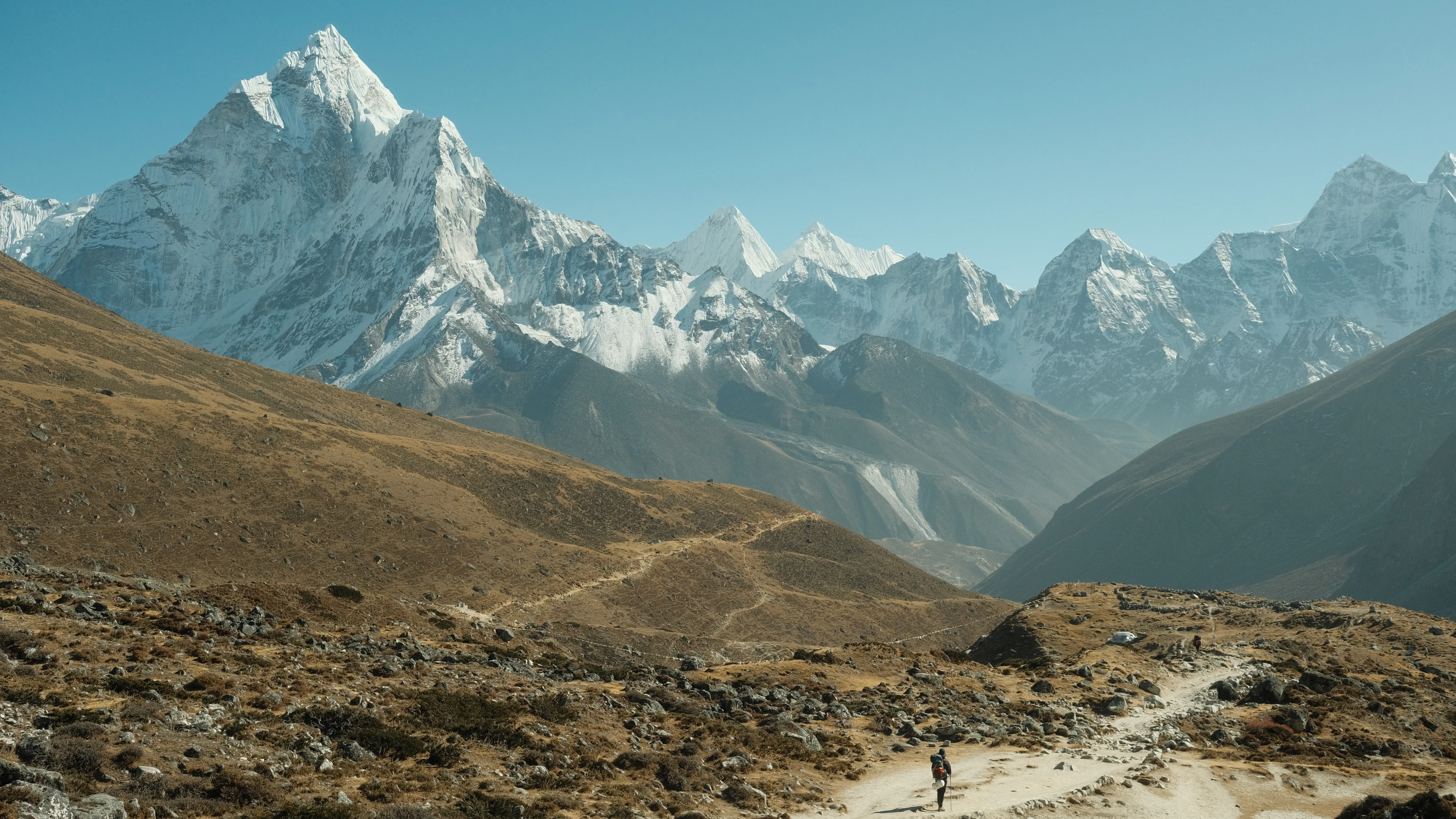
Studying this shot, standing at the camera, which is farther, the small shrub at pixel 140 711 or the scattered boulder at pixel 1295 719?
the scattered boulder at pixel 1295 719

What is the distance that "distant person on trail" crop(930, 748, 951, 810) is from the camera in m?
39.9

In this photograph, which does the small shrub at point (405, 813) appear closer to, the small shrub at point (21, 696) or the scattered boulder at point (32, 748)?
the scattered boulder at point (32, 748)

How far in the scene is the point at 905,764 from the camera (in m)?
46.8

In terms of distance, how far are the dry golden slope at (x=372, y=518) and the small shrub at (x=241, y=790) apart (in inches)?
2846

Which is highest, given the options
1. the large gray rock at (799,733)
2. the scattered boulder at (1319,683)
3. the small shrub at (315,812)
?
the scattered boulder at (1319,683)

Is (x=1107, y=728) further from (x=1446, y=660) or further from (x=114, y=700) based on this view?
(x=114, y=700)

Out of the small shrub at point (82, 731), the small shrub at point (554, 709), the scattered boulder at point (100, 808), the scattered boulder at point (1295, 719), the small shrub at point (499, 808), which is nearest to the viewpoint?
the scattered boulder at point (100, 808)

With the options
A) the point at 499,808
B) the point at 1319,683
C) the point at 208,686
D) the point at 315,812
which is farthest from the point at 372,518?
the point at 1319,683

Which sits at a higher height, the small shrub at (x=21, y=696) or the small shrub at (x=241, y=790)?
the small shrub at (x=21, y=696)

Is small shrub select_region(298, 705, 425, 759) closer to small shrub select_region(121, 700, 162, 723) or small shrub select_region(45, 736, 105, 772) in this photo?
small shrub select_region(121, 700, 162, 723)

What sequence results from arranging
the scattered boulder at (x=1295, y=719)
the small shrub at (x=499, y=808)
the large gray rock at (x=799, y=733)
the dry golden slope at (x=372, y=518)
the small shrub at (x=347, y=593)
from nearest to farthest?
1. the small shrub at (x=499, y=808)
2. the large gray rock at (x=799, y=733)
3. the scattered boulder at (x=1295, y=719)
4. the small shrub at (x=347, y=593)
5. the dry golden slope at (x=372, y=518)

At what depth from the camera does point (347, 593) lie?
79188 millimetres

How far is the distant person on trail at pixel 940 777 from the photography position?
131ft

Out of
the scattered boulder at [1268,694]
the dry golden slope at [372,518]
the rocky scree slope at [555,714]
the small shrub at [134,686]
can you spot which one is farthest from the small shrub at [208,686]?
the dry golden slope at [372,518]
